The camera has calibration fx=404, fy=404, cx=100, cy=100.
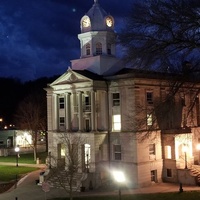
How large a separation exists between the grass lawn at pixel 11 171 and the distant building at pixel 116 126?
285 inches

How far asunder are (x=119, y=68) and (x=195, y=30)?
984 inches

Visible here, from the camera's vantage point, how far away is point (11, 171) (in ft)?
177

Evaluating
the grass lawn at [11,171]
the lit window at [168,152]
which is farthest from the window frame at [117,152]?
the grass lawn at [11,171]

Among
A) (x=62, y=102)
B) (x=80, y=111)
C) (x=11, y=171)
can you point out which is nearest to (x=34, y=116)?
(x=11, y=171)

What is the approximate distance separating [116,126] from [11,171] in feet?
60.1

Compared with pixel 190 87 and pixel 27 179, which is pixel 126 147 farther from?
pixel 190 87

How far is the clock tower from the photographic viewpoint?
47.6 metres

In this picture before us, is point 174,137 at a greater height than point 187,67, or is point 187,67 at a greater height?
point 187,67

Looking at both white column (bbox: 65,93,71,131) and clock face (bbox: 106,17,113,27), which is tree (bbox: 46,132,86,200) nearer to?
white column (bbox: 65,93,71,131)

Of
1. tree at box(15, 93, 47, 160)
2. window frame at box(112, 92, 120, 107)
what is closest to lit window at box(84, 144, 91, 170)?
window frame at box(112, 92, 120, 107)

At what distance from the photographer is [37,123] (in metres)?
72.8

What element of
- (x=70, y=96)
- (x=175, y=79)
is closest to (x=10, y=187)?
(x=70, y=96)

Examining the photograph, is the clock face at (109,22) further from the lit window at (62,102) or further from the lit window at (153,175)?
the lit window at (153,175)

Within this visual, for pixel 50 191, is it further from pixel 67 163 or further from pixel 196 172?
pixel 196 172
